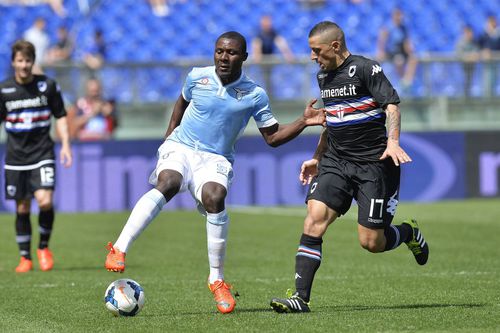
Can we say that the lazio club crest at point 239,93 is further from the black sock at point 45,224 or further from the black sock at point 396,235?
the black sock at point 45,224

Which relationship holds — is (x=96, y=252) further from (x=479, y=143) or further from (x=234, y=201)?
(x=479, y=143)

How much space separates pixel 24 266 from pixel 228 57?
447 centimetres

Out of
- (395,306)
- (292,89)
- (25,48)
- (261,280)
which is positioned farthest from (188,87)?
(292,89)

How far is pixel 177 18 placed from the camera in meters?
24.1

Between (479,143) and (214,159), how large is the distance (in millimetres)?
12733

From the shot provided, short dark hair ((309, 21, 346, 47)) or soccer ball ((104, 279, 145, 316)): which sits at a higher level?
short dark hair ((309, 21, 346, 47))

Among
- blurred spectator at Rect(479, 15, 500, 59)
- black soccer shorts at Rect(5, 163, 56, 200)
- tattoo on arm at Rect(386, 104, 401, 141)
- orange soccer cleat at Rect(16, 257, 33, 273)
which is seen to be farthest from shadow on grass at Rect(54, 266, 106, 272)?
blurred spectator at Rect(479, 15, 500, 59)

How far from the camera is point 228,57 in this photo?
7.96 meters

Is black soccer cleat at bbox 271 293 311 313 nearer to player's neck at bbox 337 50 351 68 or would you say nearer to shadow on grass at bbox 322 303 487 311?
shadow on grass at bbox 322 303 487 311

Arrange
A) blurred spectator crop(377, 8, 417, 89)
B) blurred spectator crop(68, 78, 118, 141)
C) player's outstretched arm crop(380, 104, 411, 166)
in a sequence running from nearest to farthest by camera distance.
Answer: player's outstretched arm crop(380, 104, 411, 166)
blurred spectator crop(68, 78, 118, 141)
blurred spectator crop(377, 8, 417, 89)

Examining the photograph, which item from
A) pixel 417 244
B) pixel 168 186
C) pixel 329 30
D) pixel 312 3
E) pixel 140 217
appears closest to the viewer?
pixel 140 217

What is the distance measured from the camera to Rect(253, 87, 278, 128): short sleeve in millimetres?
8195

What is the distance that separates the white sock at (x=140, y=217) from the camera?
747 centimetres

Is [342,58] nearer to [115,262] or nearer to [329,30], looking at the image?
[329,30]
